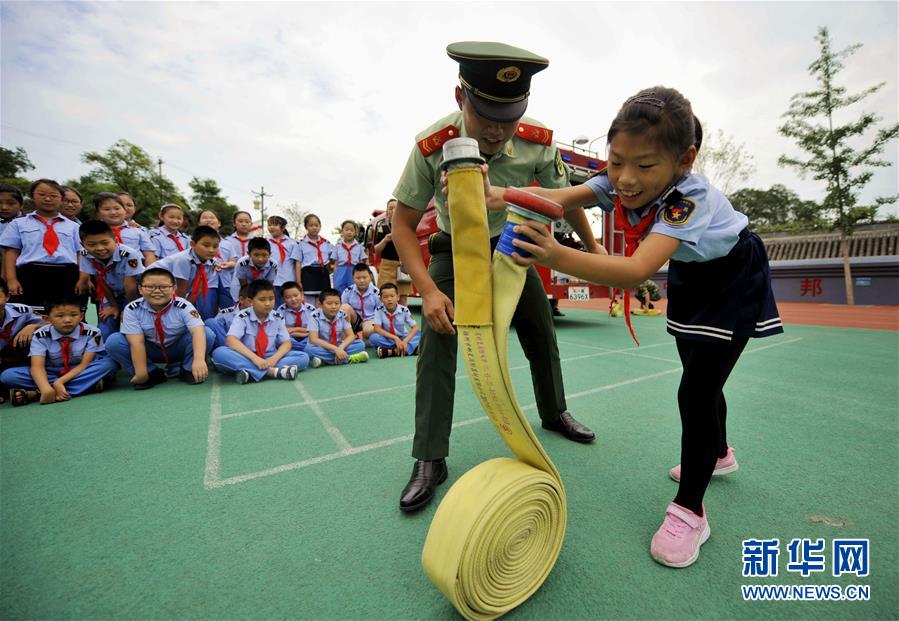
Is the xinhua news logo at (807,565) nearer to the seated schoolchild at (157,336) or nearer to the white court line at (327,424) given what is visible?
the white court line at (327,424)

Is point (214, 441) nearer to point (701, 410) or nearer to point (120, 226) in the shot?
point (701, 410)

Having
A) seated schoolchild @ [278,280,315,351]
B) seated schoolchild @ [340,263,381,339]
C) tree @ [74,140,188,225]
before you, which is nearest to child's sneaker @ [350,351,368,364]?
seated schoolchild @ [278,280,315,351]

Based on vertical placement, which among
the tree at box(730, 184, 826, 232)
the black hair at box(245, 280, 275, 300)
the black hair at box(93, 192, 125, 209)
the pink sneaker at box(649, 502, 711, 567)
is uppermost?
the tree at box(730, 184, 826, 232)

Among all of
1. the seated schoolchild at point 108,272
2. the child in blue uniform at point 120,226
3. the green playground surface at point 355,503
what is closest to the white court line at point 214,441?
the green playground surface at point 355,503

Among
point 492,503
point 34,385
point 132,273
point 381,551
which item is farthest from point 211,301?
point 492,503

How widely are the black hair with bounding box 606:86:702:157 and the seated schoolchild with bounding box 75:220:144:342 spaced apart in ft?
15.2

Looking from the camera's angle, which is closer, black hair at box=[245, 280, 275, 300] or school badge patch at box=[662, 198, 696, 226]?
school badge patch at box=[662, 198, 696, 226]

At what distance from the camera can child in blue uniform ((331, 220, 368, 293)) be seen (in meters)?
7.14

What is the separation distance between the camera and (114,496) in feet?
5.55

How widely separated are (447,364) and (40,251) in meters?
4.49

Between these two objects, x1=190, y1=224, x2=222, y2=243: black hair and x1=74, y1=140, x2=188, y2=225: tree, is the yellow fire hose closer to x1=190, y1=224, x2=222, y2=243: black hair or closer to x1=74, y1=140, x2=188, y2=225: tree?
x1=190, y1=224, x2=222, y2=243: black hair

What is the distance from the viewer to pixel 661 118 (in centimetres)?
110

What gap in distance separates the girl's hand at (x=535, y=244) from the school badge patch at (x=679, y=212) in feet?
1.33

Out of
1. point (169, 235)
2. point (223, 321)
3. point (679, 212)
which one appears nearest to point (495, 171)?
point (679, 212)
